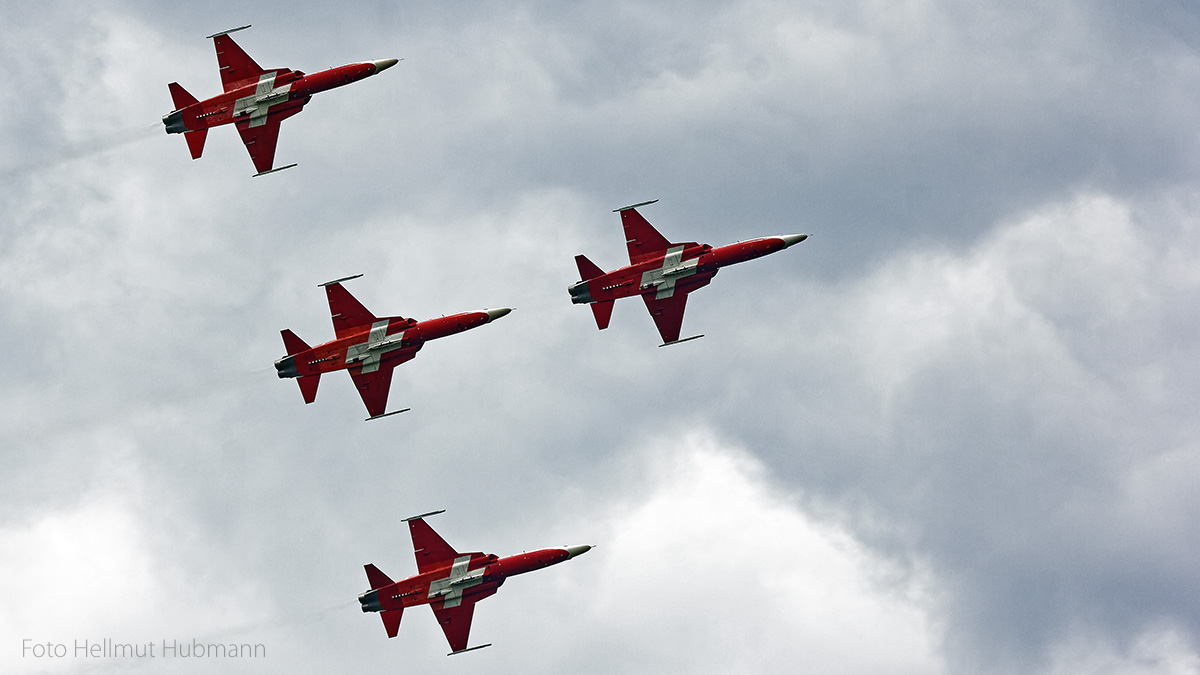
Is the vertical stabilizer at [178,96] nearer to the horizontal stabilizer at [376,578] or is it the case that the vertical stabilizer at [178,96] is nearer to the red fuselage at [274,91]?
the red fuselage at [274,91]

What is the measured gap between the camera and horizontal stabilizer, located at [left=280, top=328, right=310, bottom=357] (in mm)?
98125

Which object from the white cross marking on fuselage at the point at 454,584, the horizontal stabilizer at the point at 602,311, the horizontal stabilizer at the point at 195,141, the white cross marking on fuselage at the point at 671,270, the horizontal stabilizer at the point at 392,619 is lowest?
the horizontal stabilizer at the point at 392,619

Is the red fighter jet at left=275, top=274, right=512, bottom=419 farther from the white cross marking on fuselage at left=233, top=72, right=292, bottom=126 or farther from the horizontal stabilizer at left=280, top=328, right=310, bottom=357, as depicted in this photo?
the white cross marking on fuselage at left=233, top=72, right=292, bottom=126

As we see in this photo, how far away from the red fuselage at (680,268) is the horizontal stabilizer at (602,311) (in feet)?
1.13

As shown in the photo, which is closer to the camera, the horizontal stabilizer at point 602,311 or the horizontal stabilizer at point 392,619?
the horizontal stabilizer at point 392,619

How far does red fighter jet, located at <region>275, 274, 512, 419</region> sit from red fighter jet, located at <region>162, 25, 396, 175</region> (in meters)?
11.8

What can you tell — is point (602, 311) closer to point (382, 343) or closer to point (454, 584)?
point (382, 343)

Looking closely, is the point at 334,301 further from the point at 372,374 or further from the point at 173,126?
the point at 173,126

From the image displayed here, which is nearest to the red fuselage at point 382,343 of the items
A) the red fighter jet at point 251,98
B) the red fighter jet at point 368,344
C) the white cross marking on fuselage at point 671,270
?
the red fighter jet at point 368,344

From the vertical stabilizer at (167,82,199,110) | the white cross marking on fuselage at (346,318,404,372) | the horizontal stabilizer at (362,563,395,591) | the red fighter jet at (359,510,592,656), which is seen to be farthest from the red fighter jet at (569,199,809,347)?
the vertical stabilizer at (167,82,199,110)

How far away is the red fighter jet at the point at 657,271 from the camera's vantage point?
10338cm

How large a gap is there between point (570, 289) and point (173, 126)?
31.3 metres

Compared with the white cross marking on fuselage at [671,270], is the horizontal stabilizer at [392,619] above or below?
below

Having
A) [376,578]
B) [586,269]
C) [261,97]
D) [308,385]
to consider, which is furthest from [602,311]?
[261,97]
